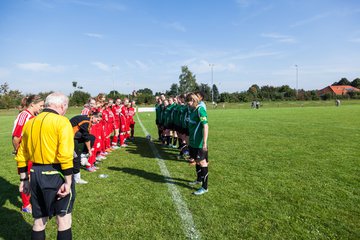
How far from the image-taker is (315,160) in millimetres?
7844

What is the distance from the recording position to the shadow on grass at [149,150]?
8973mm

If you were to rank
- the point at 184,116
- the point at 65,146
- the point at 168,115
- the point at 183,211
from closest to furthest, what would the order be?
the point at 65,146, the point at 183,211, the point at 184,116, the point at 168,115

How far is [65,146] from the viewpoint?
8.96 ft

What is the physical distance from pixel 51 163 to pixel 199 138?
3.49 m

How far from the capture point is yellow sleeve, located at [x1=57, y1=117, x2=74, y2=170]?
2.71 m

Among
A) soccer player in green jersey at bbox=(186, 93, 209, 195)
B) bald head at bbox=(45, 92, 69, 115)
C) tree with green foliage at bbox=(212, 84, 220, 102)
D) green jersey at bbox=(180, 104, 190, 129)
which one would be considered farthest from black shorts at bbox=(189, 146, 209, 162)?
tree with green foliage at bbox=(212, 84, 220, 102)

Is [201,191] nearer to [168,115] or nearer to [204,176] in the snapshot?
[204,176]

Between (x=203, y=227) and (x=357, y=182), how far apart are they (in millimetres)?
4117

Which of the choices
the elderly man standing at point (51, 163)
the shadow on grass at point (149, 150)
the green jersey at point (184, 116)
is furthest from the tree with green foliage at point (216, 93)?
the elderly man standing at point (51, 163)

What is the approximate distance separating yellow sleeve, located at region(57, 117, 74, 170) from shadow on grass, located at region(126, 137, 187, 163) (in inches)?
223

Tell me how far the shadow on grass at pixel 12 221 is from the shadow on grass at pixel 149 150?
4.26 meters

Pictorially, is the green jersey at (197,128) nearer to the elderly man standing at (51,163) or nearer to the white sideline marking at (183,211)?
the white sideline marking at (183,211)

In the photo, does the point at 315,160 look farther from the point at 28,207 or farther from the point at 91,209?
the point at 28,207

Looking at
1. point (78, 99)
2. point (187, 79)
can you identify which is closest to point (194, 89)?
point (187, 79)
